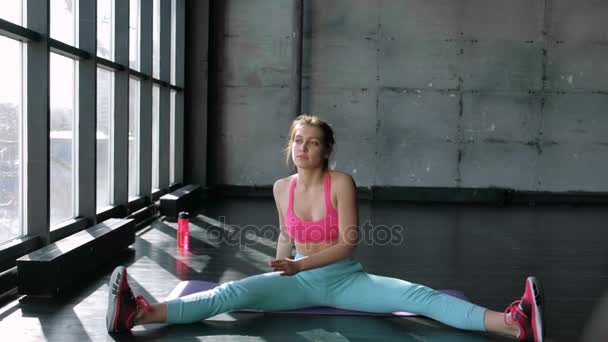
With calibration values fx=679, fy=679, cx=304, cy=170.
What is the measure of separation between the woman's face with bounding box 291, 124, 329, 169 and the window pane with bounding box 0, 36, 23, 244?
2159 mm

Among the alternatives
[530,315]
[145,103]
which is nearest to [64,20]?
[145,103]

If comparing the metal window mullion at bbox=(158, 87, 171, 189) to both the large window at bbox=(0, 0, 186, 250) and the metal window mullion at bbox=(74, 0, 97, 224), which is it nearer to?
the large window at bbox=(0, 0, 186, 250)

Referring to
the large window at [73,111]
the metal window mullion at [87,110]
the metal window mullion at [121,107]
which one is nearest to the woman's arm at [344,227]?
the large window at [73,111]

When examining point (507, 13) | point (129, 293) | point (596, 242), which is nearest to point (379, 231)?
point (596, 242)

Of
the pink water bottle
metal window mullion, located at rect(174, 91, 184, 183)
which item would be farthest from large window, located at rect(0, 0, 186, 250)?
metal window mullion, located at rect(174, 91, 184, 183)

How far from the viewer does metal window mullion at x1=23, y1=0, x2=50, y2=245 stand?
4465 mm

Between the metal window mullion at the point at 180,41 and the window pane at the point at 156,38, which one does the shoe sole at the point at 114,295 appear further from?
the metal window mullion at the point at 180,41

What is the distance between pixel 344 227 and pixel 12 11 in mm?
2805

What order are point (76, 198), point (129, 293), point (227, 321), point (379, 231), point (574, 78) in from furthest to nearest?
point (574, 78) → point (379, 231) → point (76, 198) → point (227, 321) → point (129, 293)

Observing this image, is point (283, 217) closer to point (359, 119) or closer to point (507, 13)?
point (359, 119)

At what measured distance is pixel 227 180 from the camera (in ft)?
35.1

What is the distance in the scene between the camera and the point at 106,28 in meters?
6.46

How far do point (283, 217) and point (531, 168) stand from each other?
8.22 meters

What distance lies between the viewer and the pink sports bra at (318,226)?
3.12 metres
